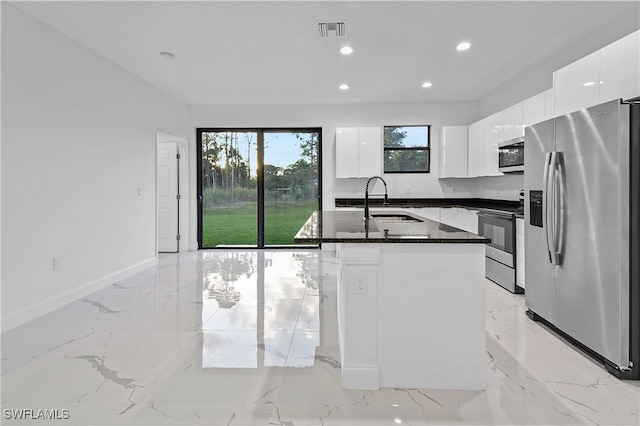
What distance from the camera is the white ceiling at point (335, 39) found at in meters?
3.06

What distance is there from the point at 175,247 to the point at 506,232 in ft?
18.3

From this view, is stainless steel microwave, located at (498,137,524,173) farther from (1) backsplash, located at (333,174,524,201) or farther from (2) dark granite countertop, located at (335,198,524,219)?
(1) backsplash, located at (333,174,524,201)

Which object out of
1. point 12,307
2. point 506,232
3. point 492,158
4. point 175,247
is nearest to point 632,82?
point 506,232

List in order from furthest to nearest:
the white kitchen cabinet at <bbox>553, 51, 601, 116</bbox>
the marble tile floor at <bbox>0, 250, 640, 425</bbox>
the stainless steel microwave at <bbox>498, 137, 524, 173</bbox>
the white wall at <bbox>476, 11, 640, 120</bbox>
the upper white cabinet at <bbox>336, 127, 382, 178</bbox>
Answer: the upper white cabinet at <bbox>336, 127, 382, 178</bbox> → the stainless steel microwave at <bbox>498, 137, 524, 173</bbox> → the white wall at <bbox>476, 11, 640, 120</bbox> → the white kitchen cabinet at <bbox>553, 51, 601, 116</bbox> → the marble tile floor at <bbox>0, 250, 640, 425</bbox>

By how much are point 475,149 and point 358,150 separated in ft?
6.33

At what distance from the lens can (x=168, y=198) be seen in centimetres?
648

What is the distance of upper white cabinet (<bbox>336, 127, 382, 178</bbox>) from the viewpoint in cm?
611

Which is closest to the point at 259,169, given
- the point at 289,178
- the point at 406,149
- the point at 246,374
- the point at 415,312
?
the point at 289,178

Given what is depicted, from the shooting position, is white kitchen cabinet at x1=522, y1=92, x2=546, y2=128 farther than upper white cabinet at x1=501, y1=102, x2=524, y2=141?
No

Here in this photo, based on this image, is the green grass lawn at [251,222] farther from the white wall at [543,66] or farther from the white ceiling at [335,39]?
the white wall at [543,66]

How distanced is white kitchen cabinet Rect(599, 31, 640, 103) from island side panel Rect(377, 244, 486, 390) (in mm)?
1692

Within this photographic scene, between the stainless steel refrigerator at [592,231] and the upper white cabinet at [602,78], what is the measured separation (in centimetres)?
35

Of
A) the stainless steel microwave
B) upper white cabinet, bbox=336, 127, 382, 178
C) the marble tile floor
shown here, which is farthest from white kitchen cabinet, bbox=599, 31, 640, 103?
upper white cabinet, bbox=336, 127, 382, 178

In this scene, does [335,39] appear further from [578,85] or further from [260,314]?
[260,314]
